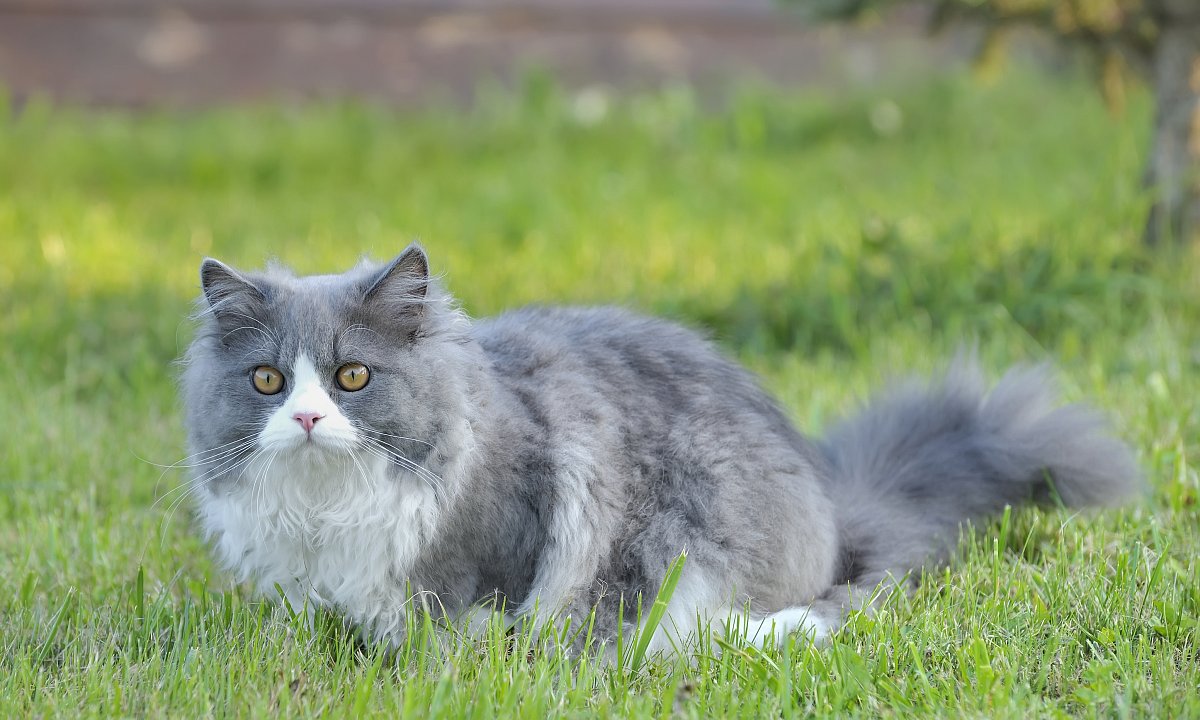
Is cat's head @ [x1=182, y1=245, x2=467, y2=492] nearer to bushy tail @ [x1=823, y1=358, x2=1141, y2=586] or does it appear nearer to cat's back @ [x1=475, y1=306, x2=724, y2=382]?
cat's back @ [x1=475, y1=306, x2=724, y2=382]

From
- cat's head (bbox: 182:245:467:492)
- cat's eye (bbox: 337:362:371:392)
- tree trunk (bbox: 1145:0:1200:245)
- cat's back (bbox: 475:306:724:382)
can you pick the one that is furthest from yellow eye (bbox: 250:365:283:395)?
tree trunk (bbox: 1145:0:1200:245)

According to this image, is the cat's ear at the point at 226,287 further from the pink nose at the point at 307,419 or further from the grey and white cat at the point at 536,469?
the pink nose at the point at 307,419

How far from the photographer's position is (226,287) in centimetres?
222

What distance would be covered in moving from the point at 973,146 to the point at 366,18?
4026mm

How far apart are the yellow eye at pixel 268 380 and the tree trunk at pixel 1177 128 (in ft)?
11.5

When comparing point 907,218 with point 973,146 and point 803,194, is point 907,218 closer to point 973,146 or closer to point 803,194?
point 803,194

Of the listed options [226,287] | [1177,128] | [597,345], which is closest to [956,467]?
[597,345]

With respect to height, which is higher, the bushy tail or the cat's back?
the cat's back

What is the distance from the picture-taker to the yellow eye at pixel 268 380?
2170 mm

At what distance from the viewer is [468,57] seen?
7848 millimetres

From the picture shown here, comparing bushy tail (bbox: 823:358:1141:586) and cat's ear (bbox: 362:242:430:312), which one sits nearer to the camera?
cat's ear (bbox: 362:242:430:312)

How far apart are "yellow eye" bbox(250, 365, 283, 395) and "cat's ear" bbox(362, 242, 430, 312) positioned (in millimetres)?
218

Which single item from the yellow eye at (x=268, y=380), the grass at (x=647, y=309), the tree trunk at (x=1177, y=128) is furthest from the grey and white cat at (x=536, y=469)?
the tree trunk at (x=1177, y=128)

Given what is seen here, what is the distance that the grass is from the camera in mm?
2107
